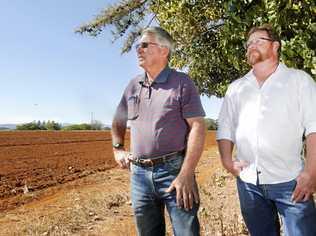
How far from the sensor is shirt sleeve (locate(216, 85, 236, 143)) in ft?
11.1

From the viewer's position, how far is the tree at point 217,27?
4.42 m

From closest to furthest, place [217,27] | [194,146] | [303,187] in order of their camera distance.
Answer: [303,187]
[194,146]
[217,27]

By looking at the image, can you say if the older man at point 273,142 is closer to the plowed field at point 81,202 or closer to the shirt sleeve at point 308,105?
the shirt sleeve at point 308,105

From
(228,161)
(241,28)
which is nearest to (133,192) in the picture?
(228,161)

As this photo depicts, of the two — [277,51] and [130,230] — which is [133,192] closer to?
[277,51]

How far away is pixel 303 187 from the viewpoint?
2.99 m

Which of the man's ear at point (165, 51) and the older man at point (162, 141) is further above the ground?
the man's ear at point (165, 51)

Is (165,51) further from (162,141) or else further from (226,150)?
(226,150)

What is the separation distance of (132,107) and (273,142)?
42.6 inches

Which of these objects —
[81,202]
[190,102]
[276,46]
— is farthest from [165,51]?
[81,202]

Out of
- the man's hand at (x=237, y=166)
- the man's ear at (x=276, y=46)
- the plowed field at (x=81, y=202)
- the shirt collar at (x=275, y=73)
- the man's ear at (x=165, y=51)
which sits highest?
the man's ear at (x=165, y=51)

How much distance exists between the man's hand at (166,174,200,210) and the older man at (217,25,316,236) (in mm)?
299

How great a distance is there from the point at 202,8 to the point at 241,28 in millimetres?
2851

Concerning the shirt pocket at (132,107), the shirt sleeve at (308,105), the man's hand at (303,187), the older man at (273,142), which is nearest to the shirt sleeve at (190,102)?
the older man at (273,142)
